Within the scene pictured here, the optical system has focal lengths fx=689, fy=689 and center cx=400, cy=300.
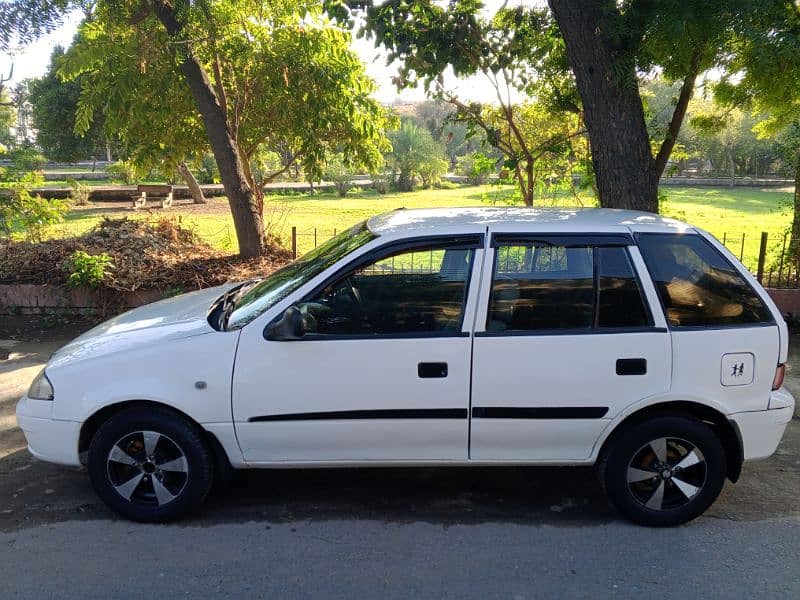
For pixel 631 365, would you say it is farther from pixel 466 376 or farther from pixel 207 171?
pixel 207 171

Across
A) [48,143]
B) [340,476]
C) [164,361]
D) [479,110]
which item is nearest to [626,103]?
[479,110]

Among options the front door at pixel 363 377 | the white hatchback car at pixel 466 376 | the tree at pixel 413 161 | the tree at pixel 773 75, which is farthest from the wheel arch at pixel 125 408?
the tree at pixel 413 161

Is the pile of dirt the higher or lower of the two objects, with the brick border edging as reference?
higher

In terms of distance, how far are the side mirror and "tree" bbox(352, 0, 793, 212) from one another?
4124 mm

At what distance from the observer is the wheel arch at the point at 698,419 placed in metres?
3.81

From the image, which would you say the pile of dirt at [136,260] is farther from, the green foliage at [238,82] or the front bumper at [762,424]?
the front bumper at [762,424]

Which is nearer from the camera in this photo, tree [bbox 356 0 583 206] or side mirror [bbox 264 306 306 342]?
side mirror [bbox 264 306 306 342]

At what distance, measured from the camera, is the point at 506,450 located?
3.83 metres

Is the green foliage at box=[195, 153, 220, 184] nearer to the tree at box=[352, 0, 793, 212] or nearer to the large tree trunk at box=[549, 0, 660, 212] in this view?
the tree at box=[352, 0, 793, 212]

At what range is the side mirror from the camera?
3609 millimetres

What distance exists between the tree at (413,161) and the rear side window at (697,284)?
106 feet

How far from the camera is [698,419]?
12.7ft

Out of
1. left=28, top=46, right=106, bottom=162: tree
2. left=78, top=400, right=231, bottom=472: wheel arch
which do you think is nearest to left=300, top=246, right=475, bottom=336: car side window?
left=78, top=400, right=231, bottom=472: wheel arch

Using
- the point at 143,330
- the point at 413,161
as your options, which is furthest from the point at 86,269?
the point at 413,161
